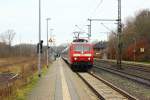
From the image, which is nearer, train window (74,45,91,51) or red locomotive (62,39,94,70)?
red locomotive (62,39,94,70)

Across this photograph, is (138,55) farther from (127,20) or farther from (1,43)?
(1,43)

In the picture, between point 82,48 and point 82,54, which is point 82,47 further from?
point 82,54

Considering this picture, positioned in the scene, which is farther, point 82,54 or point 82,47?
point 82,47

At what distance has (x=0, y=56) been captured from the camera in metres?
140

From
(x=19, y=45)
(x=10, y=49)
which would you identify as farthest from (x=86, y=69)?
(x=19, y=45)

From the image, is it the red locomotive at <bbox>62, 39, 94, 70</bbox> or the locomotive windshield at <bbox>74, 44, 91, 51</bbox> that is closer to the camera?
the red locomotive at <bbox>62, 39, 94, 70</bbox>

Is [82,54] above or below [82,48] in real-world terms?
below

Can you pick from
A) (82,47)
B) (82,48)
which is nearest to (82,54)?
(82,48)

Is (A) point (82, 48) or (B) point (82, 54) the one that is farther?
(A) point (82, 48)

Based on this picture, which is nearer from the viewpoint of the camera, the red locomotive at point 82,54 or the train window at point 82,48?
the red locomotive at point 82,54

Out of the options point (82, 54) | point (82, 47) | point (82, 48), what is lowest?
point (82, 54)

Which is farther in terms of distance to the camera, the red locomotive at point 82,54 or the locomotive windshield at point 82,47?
the locomotive windshield at point 82,47

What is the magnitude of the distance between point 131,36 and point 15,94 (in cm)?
7680

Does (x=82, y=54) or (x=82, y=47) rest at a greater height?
(x=82, y=47)
